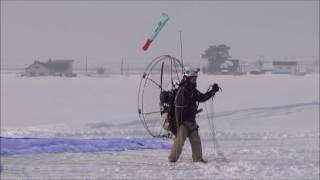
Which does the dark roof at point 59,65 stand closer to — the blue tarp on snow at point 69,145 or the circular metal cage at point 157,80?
the blue tarp on snow at point 69,145

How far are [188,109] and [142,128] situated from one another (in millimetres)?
6628

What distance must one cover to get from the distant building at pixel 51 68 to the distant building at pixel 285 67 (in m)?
12.1

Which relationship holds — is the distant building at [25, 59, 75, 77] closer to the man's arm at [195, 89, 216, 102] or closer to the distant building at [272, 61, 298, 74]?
the man's arm at [195, 89, 216, 102]

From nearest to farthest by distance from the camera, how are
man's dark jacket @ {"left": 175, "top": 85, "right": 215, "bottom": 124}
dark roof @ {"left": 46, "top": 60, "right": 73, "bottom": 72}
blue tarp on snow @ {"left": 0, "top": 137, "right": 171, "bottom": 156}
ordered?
man's dark jacket @ {"left": 175, "top": 85, "right": 215, "bottom": 124}, blue tarp on snow @ {"left": 0, "top": 137, "right": 171, "bottom": 156}, dark roof @ {"left": 46, "top": 60, "right": 73, "bottom": 72}

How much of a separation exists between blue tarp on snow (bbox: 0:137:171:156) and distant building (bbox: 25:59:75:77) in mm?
2657

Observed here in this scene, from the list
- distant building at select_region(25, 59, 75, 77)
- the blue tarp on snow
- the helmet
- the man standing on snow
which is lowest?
the blue tarp on snow

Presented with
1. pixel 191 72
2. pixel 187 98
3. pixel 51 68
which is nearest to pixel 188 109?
pixel 187 98

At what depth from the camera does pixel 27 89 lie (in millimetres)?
21875

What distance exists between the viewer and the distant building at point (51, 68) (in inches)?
556

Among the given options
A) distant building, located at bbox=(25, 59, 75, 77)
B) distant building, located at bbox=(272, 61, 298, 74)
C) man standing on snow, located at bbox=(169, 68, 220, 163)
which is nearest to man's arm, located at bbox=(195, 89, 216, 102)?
man standing on snow, located at bbox=(169, 68, 220, 163)

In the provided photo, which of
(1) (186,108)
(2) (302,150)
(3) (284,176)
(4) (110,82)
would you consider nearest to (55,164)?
(1) (186,108)

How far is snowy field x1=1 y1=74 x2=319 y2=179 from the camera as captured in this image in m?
8.82

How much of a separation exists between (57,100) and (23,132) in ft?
24.5

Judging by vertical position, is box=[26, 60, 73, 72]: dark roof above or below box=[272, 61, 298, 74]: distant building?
below
